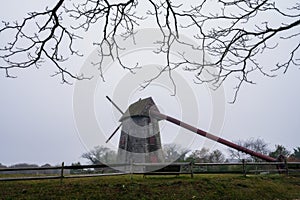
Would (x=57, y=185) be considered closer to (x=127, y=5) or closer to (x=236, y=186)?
(x=236, y=186)

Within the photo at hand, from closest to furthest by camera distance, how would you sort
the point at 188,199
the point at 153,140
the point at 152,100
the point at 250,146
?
the point at 188,199 < the point at 153,140 < the point at 152,100 < the point at 250,146

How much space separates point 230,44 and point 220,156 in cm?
3527

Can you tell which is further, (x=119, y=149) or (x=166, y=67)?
(x=119, y=149)

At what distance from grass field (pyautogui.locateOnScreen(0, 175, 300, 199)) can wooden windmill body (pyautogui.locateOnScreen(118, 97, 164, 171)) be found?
7756 millimetres

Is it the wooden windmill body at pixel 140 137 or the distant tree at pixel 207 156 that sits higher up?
the wooden windmill body at pixel 140 137

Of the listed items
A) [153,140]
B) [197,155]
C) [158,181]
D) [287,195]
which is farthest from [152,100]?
[197,155]

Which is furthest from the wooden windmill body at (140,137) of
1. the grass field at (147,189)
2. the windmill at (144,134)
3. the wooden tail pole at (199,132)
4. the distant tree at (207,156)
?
the distant tree at (207,156)

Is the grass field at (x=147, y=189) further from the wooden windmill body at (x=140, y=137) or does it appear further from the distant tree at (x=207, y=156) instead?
the distant tree at (x=207, y=156)

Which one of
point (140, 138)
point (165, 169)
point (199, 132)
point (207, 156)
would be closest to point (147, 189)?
point (165, 169)

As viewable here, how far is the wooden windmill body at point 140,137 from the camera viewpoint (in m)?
19.3

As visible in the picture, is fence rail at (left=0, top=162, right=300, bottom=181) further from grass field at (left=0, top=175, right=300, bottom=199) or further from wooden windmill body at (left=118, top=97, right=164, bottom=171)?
wooden windmill body at (left=118, top=97, right=164, bottom=171)

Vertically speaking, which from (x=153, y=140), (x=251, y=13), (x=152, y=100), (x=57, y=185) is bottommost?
(x=57, y=185)

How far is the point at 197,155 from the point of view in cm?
3678

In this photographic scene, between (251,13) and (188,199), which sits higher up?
(251,13)
